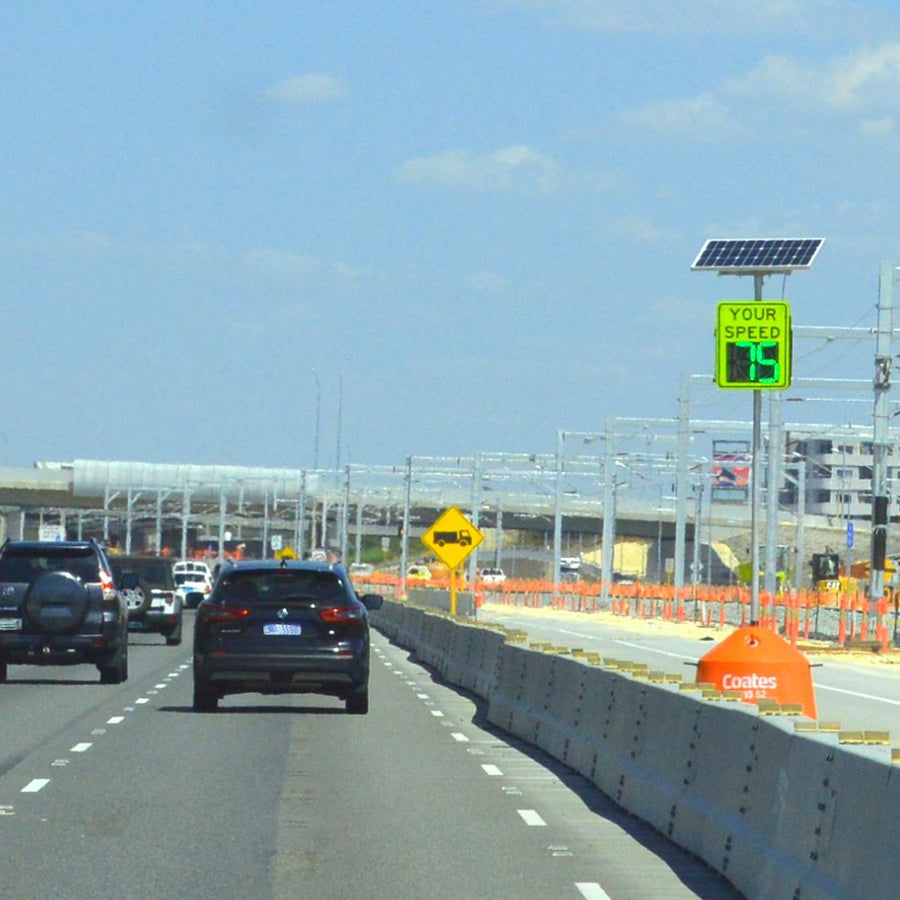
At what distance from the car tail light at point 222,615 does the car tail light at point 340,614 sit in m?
0.87

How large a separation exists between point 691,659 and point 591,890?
34.2m

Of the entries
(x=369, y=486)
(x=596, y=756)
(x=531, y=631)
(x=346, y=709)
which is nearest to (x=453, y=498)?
(x=369, y=486)

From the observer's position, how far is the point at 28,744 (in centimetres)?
2042

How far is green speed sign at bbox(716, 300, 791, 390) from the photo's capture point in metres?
23.3

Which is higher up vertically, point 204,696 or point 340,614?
point 340,614

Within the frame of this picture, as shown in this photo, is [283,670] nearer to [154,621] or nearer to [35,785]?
[35,785]

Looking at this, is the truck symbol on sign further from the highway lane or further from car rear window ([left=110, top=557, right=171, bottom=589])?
car rear window ([left=110, top=557, right=171, bottom=589])

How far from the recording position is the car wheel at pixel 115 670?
1217 inches

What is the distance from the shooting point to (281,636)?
2527 centimetres

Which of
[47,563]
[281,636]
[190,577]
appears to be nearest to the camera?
[281,636]

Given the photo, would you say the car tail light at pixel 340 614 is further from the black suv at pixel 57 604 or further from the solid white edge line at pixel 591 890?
the solid white edge line at pixel 591 890

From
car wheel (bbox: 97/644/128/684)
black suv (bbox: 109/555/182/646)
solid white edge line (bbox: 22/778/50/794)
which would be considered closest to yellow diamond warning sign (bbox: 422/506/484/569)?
black suv (bbox: 109/555/182/646)

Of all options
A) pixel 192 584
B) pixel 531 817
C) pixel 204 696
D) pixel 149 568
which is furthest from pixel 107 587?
pixel 192 584

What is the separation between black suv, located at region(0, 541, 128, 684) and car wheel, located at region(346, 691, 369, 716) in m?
5.25
